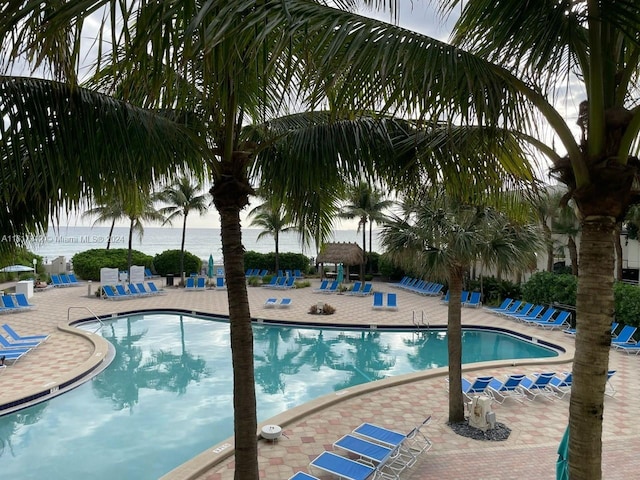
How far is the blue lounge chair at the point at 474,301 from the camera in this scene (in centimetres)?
2067

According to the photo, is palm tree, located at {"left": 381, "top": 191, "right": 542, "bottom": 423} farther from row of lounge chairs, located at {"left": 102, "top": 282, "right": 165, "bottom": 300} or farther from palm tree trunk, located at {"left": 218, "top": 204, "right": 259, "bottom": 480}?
row of lounge chairs, located at {"left": 102, "top": 282, "right": 165, "bottom": 300}

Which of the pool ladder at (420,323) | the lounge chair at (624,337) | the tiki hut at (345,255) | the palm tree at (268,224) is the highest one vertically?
the palm tree at (268,224)

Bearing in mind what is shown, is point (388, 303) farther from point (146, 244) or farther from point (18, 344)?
point (146, 244)

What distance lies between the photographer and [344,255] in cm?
2888

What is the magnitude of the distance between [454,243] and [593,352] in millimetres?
4473

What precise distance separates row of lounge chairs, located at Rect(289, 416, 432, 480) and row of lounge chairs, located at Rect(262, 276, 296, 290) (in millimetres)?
19701

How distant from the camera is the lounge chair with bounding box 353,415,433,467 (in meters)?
6.77

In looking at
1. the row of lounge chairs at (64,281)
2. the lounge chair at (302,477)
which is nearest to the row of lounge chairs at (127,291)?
the row of lounge chairs at (64,281)

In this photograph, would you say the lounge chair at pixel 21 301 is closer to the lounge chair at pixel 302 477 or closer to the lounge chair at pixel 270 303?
the lounge chair at pixel 270 303

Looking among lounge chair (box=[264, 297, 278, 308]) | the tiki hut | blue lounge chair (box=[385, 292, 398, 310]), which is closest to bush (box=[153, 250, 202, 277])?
the tiki hut

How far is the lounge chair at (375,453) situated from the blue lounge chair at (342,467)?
0.65 ft

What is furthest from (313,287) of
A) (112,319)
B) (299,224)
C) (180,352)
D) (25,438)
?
Result: (299,224)

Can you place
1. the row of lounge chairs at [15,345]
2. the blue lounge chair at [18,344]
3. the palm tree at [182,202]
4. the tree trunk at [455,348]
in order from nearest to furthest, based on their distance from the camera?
the tree trunk at [455,348] → the row of lounge chairs at [15,345] → the blue lounge chair at [18,344] → the palm tree at [182,202]

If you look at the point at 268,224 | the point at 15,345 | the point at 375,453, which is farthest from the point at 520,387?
the point at 268,224
